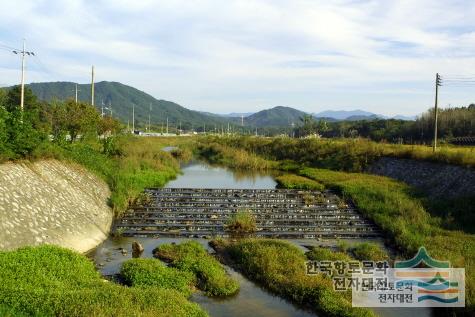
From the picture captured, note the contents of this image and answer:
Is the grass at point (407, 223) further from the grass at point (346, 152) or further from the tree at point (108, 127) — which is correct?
the tree at point (108, 127)

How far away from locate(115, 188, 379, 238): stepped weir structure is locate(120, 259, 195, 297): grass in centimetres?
591

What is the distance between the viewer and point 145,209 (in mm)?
23625

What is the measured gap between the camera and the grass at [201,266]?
12742mm

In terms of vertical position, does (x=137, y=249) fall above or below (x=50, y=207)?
below

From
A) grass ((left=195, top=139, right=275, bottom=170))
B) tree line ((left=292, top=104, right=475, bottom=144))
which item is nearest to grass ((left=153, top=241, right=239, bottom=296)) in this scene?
grass ((left=195, top=139, right=275, bottom=170))

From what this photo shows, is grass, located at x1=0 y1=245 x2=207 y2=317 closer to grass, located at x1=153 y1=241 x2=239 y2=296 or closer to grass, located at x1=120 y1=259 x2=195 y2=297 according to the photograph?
grass, located at x1=120 y1=259 x2=195 y2=297

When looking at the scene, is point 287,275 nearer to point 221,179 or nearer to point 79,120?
point 79,120

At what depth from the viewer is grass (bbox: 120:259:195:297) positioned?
12.4 m

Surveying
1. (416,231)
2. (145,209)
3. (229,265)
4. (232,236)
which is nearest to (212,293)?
(229,265)

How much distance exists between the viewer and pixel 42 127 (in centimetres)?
2570

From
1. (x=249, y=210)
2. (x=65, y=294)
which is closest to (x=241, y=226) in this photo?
(x=249, y=210)

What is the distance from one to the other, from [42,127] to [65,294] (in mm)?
18291

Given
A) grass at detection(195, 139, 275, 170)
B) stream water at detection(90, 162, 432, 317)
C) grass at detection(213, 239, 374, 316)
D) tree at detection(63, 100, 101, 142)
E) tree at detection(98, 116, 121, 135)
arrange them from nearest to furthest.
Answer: grass at detection(213, 239, 374, 316)
stream water at detection(90, 162, 432, 317)
tree at detection(63, 100, 101, 142)
tree at detection(98, 116, 121, 135)
grass at detection(195, 139, 275, 170)

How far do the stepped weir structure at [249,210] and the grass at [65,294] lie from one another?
7493mm
